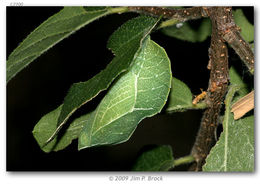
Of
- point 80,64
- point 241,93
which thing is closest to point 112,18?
point 80,64

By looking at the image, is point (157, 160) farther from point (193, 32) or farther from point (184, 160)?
point (193, 32)

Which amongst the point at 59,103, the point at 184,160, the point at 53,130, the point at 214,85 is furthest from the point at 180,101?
the point at 59,103

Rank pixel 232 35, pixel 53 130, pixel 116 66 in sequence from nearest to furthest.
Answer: pixel 116 66 → pixel 232 35 → pixel 53 130

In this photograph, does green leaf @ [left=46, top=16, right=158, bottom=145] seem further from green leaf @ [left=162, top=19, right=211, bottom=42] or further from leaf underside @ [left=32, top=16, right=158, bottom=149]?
green leaf @ [left=162, top=19, right=211, bottom=42]

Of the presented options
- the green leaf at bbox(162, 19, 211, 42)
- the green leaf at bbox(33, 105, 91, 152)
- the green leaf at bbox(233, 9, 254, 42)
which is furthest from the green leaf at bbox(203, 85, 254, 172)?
the green leaf at bbox(33, 105, 91, 152)

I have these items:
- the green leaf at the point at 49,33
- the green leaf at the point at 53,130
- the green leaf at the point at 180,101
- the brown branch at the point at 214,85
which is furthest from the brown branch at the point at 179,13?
the green leaf at the point at 53,130

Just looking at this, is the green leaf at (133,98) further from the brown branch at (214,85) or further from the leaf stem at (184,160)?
the leaf stem at (184,160)
